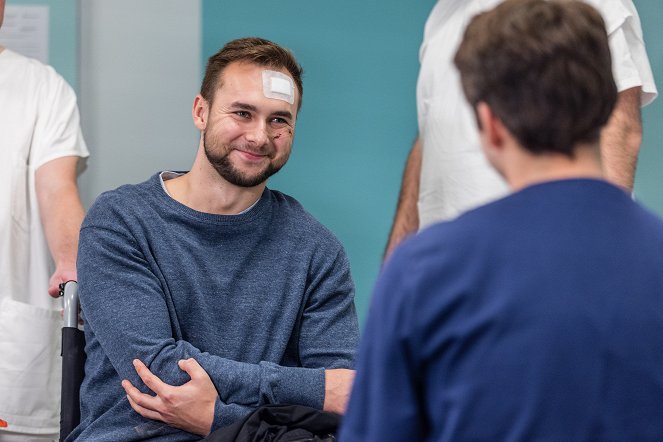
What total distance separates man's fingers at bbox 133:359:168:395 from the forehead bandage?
608 mm

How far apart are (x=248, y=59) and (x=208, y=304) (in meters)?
0.52

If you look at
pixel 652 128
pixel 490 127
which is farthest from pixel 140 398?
pixel 652 128

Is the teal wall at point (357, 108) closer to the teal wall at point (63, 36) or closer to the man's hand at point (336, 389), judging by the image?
the teal wall at point (63, 36)

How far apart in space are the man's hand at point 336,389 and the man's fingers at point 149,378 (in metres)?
0.30

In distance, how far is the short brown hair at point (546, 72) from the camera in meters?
0.88

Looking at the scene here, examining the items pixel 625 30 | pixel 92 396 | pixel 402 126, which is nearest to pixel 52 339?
pixel 92 396

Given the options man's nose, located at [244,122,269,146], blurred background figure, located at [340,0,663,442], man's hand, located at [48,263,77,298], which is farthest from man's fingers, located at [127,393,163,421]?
blurred background figure, located at [340,0,663,442]

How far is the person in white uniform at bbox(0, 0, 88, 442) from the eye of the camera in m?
2.06

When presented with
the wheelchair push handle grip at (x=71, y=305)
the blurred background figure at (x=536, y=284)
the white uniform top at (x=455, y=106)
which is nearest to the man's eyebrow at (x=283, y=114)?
the white uniform top at (x=455, y=106)

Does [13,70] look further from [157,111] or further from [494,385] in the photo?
[494,385]

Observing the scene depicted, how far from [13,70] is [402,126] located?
101cm

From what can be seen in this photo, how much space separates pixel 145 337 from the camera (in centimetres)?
166

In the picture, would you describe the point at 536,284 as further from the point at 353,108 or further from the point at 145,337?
the point at 353,108

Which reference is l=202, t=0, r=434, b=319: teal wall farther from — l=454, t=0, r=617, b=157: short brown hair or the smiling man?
l=454, t=0, r=617, b=157: short brown hair
